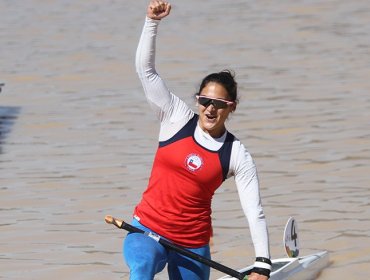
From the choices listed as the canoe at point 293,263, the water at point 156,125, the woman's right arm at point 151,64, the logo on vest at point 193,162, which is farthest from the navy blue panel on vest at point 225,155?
the water at point 156,125

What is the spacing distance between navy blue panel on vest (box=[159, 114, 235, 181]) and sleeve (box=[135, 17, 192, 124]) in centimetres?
7

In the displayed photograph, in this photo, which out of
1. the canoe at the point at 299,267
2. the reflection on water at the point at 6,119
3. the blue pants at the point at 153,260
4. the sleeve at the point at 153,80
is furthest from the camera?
the reflection on water at the point at 6,119

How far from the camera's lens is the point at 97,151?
1515 cm

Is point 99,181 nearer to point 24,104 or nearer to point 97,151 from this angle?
point 97,151

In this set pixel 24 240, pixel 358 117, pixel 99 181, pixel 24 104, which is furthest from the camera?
pixel 24 104

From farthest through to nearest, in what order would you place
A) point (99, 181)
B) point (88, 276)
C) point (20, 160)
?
point (20, 160) < point (99, 181) < point (88, 276)

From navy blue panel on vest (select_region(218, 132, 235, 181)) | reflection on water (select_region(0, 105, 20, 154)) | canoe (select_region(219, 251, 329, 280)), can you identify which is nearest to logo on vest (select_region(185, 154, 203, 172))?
navy blue panel on vest (select_region(218, 132, 235, 181))

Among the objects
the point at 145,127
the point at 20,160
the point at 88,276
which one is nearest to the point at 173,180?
the point at 88,276

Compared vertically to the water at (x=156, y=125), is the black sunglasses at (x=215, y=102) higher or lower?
higher

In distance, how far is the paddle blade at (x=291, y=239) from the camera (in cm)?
883

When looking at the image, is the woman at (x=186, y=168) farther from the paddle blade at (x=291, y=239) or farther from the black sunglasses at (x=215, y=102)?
the paddle blade at (x=291, y=239)

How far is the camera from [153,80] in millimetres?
6512

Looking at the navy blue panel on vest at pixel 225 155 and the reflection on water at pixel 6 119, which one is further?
the reflection on water at pixel 6 119

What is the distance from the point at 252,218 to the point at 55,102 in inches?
516
